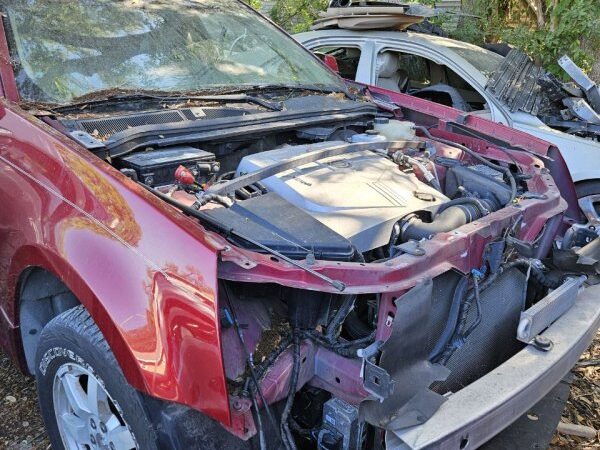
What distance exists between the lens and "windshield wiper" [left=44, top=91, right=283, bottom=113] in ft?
8.11

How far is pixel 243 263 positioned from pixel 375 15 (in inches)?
182

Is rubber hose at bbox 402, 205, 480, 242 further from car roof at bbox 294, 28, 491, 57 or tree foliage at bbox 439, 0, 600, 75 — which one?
tree foliage at bbox 439, 0, 600, 75

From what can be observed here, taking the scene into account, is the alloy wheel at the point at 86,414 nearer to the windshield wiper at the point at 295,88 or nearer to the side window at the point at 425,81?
the windshield wiper at the point at 295,88

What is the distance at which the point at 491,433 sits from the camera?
172 centimetres

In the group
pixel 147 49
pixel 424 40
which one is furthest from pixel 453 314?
pixel 424 40

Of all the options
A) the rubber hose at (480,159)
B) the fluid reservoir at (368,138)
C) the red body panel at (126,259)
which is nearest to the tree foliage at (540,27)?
the rubber hose at (480,159)

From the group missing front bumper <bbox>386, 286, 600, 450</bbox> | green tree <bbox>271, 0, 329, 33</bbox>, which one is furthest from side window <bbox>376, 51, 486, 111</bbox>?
green tree <bbox>271, 0, 329, 33</bbox>

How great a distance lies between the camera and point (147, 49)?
291 centimetres

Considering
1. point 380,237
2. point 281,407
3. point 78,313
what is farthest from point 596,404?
point 78,313

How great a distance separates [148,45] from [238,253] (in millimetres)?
1736

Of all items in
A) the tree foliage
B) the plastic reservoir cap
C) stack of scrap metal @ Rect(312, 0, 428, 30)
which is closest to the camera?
the plastic reservoir cap

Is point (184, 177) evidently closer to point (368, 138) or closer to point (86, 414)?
point (86, 414)

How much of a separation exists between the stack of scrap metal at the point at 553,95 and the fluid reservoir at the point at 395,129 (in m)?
1.91

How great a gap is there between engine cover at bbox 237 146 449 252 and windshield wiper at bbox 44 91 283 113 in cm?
52
